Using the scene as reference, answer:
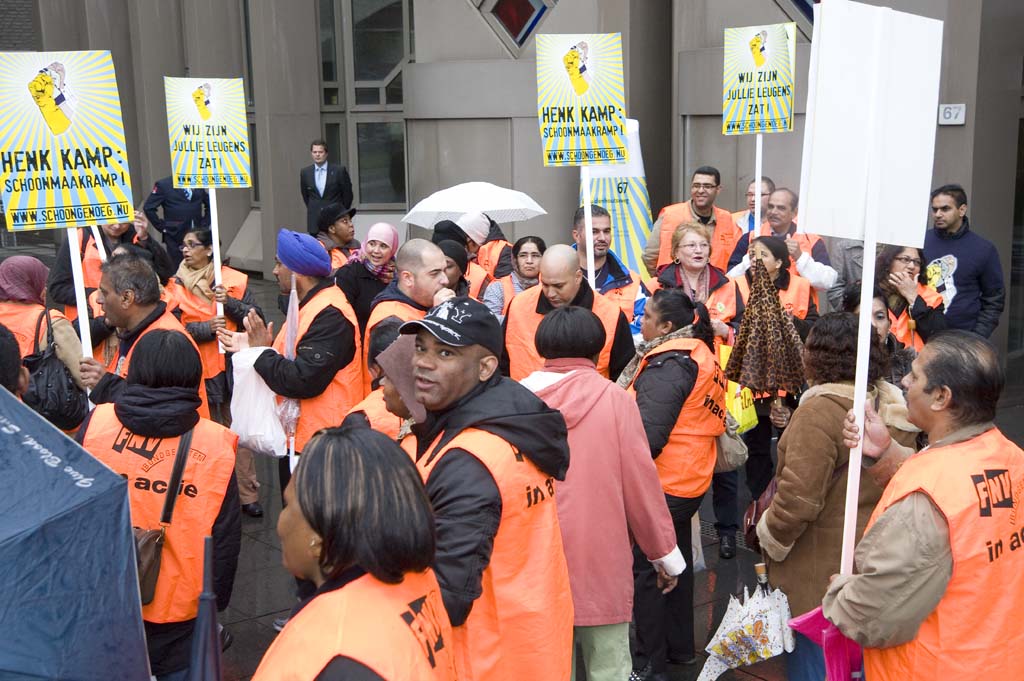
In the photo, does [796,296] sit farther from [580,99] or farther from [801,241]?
[580,99]

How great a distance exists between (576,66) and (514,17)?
29.7ft

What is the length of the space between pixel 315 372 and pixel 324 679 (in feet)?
13.0

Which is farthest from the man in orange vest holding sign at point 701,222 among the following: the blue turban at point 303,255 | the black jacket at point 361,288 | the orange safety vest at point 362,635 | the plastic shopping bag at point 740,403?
the orange safety vest at point 362,635

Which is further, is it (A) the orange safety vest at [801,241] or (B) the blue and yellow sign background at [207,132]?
(A) the orange safety vest at [801,241]

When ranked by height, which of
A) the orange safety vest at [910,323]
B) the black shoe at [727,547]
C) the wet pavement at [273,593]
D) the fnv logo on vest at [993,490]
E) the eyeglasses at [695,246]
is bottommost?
the wet pavement at [273,593]

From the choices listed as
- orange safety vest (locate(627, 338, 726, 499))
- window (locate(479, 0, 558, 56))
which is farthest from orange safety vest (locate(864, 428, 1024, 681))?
window (locate(479, 0, 558, 56))

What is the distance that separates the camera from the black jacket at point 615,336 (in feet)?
21.4

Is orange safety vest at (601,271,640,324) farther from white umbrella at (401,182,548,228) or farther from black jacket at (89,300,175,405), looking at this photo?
black jacket at (89,300,175,405)

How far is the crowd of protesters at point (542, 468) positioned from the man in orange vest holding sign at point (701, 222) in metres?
2.19

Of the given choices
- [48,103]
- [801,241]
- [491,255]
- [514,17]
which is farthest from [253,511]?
[514,17]

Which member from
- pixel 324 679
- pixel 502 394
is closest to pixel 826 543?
pixel 502 394

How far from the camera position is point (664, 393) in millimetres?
5426

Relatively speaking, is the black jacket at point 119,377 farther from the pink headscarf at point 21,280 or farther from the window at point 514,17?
the window at point 514,17

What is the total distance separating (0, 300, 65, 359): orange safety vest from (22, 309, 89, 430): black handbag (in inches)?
5.3
